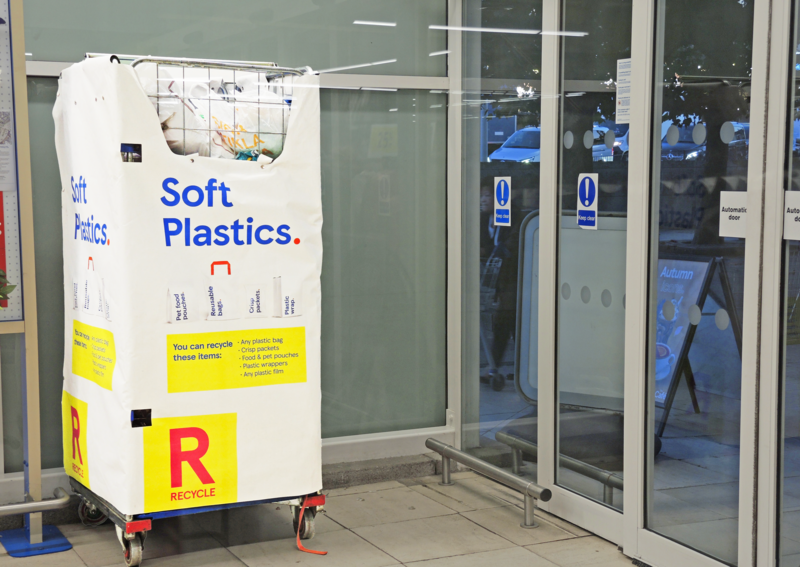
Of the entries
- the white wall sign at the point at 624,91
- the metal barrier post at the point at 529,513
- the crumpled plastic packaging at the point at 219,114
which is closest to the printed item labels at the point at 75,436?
the crumpled plastic packaging at the point at 219,114

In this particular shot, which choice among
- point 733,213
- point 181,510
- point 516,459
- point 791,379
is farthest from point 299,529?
point 733,213

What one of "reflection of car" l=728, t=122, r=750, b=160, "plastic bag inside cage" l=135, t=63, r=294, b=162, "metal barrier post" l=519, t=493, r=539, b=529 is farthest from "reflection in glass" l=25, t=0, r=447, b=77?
"metal barrier post" l=519, t=493, r=539, b=529

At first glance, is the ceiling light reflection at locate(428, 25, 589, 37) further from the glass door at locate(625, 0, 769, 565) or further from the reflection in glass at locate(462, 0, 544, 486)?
the glass door at locate(625, 0, 769, 565)

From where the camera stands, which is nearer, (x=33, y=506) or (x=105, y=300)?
(x=105, y=300)

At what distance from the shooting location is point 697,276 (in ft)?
10.3

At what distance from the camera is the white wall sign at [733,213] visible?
9.59 feet

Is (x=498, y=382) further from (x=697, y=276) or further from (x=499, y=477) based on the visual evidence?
(x=697, y=276)

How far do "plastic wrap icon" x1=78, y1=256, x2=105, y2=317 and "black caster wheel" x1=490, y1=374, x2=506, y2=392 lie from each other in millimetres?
2021

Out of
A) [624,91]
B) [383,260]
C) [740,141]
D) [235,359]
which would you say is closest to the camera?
[740,141]

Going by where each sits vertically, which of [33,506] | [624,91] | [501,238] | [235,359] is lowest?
[33,506]

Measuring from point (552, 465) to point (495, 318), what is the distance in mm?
841

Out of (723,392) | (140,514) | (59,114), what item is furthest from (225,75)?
(723,392)

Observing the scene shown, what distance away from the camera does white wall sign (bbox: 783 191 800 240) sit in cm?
272

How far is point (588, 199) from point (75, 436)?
2398 millimetres
